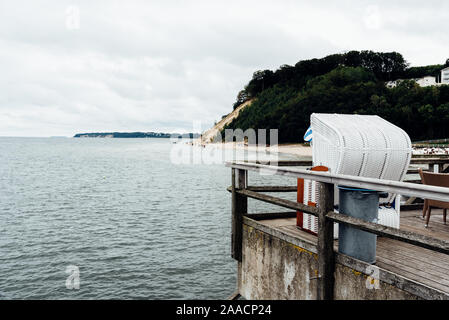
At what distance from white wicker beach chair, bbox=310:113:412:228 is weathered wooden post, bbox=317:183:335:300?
62 centimetres

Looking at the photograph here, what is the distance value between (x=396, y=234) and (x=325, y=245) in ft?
3.49

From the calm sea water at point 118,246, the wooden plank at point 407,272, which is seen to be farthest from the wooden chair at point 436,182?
the calm sea water at point 118,246

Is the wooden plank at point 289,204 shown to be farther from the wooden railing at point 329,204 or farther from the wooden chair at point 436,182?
the wooden chair at point 436,182

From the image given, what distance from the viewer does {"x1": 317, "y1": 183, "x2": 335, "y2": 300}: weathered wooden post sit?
14.1 ft

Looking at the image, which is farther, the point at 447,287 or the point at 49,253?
the point at 49,253

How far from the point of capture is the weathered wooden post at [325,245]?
4312mm

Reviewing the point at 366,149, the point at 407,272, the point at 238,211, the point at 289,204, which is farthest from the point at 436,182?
the point at 238,211

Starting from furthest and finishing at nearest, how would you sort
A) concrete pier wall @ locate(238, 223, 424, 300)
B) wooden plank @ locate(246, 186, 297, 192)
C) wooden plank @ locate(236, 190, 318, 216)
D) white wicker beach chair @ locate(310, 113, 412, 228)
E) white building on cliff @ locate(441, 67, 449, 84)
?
1. white building on cliff @ locate(441, 67, 449, 84)
2. wooden plank @ locate(246, 186, 297, 192)
3. white wicker beach chair @ locate(310, 113, 412, 228)
4. wooden plank @ locate(236, 190, 318, 216)
5. concrete pier wall @ locate(238, 223, 424, 300)

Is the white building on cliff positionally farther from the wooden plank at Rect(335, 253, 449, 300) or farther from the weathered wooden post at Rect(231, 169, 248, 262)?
the wooden plank at Rect(335, 253, 449, 300)

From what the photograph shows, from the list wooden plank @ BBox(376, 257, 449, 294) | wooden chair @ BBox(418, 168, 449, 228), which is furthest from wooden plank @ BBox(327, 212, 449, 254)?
wooden chair @ BBox(418, 168, 449, 228)

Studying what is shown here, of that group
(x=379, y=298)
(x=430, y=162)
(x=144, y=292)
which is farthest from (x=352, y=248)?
(x=144, y=292)

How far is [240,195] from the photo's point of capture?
6.40m
